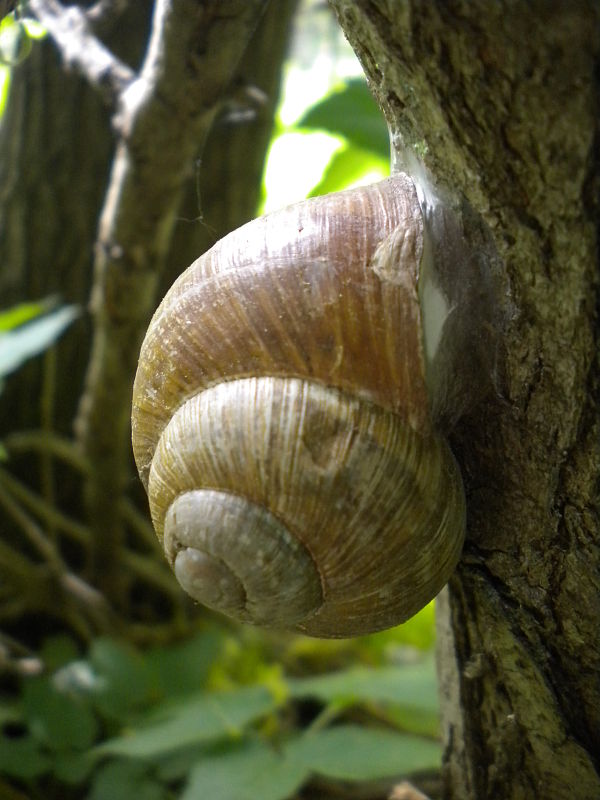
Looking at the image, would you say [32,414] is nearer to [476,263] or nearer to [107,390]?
[107,390]

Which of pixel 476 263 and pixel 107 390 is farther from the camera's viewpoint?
pixel 107 390

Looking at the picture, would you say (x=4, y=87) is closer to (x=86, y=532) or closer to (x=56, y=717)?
(x=86, y=532)

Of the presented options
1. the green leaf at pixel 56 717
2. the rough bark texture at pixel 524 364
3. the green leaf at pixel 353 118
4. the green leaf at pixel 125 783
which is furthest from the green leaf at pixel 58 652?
the green leaf at pixel 353 118

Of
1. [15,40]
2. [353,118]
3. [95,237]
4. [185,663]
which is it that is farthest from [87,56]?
[185,663]

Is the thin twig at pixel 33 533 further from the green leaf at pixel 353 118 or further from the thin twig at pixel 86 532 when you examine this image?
the green leaf at pixel 353 118

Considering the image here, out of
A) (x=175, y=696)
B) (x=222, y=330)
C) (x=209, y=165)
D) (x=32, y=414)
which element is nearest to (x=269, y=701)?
(x=175, y=696)

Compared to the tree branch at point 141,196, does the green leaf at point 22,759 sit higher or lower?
lower


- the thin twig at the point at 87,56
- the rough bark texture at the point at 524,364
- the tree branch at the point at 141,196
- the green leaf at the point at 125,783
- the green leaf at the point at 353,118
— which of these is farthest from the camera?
the green leaf at the point at 353,118
